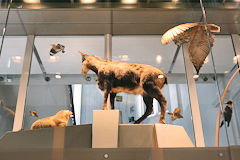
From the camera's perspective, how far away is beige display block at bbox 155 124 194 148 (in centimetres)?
107

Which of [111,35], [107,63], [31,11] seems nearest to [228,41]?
[107,63]

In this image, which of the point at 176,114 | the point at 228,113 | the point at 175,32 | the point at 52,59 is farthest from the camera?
the point at 52,59

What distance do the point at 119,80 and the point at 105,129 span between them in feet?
1.17

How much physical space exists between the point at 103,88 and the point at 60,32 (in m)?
0.91

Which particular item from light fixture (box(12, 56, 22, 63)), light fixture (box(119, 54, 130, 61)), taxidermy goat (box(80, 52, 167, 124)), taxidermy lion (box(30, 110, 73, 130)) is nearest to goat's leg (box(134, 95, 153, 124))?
taxidermy goat (box(80, 52, 167, 124))

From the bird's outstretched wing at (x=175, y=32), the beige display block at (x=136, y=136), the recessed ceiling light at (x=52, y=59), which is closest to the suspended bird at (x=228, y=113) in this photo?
the beige display block at (x=136, y=136)

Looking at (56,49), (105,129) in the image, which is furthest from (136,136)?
(56,49)

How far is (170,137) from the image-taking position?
1106 millimetres

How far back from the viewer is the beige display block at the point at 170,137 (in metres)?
1.07

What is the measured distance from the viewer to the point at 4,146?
816 millimetres

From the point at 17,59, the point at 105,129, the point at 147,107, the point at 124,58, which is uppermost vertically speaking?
the point at 124,58

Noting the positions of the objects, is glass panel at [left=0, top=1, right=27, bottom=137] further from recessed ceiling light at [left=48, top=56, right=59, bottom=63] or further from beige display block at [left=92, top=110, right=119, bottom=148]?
beige display block at [left=92, top=110, right=119, bottom=148]

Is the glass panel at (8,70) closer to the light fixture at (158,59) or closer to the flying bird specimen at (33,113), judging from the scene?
the flying bird specimen at (33,113)

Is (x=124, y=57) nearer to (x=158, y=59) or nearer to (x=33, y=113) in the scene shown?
(x=158, y=59)
